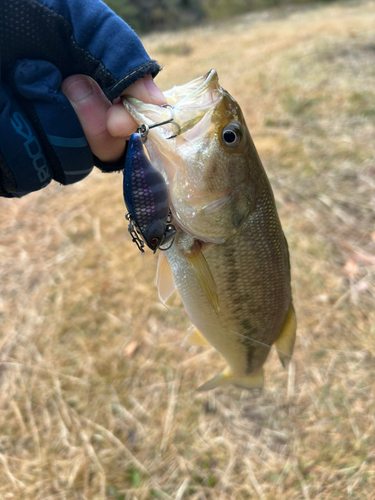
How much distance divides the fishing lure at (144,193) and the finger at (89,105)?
0.26 metres

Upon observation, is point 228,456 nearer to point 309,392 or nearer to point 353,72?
point 309,392

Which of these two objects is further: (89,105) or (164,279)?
(164,279)

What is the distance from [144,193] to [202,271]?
1.22ft

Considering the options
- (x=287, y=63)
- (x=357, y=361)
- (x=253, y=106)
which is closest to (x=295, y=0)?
(x=287, y=63)

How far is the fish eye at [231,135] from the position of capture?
119 cm

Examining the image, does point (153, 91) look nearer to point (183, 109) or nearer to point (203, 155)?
point (183, 109)

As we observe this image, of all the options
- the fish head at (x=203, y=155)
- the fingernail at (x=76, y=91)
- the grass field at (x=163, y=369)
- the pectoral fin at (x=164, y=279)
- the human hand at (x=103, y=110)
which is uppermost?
the fingernail at (x=76, y=91)

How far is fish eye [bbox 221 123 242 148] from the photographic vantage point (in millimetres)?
1194

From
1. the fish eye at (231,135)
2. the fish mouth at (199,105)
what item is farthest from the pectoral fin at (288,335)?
the fish mouth at (199,105)

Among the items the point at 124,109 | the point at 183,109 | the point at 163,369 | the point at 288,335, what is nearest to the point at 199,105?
the point at 183,109

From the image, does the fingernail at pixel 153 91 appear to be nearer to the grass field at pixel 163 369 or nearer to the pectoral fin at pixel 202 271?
the pectoral fin at pixel 202 271

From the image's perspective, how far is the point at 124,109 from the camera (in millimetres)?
1152

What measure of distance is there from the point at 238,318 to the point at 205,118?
83 cm

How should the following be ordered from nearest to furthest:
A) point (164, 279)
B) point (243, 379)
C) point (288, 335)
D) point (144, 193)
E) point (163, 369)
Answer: point (144, 193) < point (164, 279) < point (288, 335) < point (243, 379) < point (163, 369)
